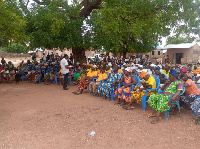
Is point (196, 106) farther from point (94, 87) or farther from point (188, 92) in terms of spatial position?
point (94, 87)

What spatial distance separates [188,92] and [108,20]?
13.2 feet

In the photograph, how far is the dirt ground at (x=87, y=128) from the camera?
3.60 meters

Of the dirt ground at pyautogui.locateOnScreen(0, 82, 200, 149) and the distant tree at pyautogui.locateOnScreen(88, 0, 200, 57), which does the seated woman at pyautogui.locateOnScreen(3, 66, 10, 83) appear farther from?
the distant tree at pyautogui.locateOnScreen(88, 0, 200, 57)

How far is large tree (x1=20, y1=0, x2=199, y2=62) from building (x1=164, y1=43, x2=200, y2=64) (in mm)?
18820

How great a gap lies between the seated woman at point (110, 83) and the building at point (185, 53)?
2207cm

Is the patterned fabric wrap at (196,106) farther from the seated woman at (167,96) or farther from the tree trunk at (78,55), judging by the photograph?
the tree trunk at (78,55)

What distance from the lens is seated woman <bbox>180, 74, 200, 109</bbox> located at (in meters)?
4.72

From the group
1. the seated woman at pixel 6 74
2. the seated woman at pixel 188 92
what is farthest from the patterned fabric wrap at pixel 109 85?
the seated woman at pixel 6 74

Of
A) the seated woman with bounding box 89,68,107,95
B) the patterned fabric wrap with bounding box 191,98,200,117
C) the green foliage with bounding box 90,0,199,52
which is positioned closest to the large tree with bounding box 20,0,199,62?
the green foliage with bounding box 90,0,199,52

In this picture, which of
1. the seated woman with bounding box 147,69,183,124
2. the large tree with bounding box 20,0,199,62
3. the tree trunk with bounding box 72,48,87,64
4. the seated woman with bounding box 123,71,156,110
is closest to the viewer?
the seated woman with bounding box 147,69,183,124

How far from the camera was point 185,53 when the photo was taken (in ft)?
87.3

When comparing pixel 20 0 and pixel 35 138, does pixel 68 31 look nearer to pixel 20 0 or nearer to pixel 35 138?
pixel 20 0

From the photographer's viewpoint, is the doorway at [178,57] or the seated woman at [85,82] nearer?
the seated woman at [85,82]

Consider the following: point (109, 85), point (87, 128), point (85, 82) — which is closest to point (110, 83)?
point (109, 85)
